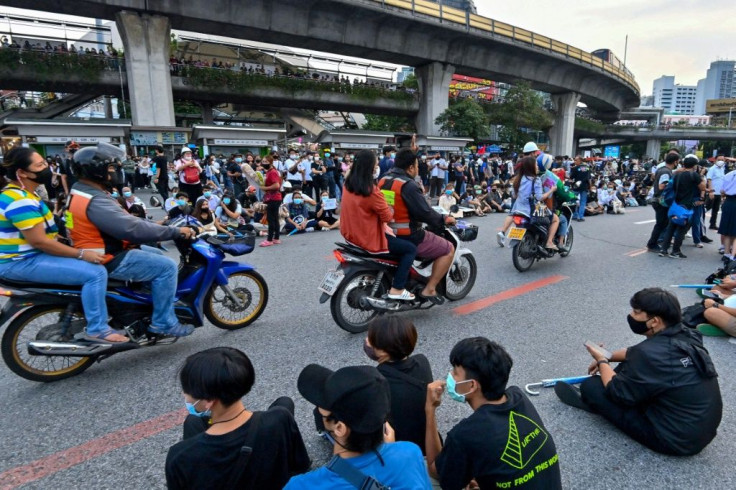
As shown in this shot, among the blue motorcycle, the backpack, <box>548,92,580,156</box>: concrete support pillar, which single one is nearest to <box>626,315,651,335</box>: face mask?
the blue motorcycle

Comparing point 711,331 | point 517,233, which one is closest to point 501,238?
point 517,233

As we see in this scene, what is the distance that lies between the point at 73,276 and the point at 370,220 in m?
2.47

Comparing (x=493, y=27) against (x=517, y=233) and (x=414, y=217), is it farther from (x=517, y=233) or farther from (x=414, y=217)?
(x=414, y=217)

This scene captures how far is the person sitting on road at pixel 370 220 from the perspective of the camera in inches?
157

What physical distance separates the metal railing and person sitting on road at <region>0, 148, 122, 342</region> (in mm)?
24488

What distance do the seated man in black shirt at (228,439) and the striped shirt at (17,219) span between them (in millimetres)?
2225

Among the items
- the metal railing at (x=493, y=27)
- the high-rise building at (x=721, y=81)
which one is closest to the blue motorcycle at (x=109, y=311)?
the metal railing at (x=493, y=27)

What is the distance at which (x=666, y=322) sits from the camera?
252 centimetres

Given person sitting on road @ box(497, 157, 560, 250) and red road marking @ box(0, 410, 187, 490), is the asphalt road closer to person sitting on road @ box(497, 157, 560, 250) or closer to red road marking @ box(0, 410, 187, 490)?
red road marking @ box(0, 410, 187, 490)

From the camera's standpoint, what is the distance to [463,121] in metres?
30.6

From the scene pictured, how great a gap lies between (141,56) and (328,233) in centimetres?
1725

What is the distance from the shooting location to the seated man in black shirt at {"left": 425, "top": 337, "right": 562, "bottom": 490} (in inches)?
69.5

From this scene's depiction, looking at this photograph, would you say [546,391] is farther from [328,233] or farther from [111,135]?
[111,135]

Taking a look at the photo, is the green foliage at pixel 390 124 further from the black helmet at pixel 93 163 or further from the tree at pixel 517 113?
the black helmet at pixel 93 163
